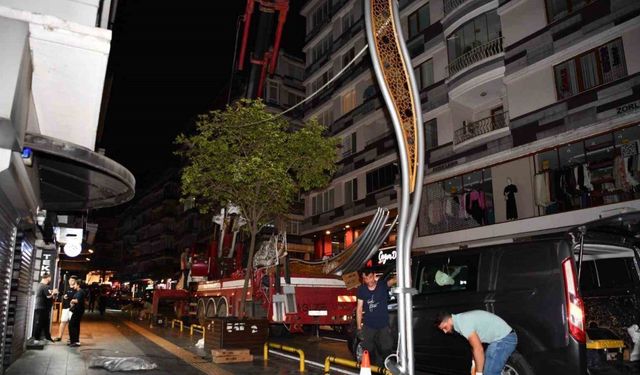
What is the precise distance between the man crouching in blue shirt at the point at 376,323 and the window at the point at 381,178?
18782mm

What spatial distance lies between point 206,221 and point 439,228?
36.1 m

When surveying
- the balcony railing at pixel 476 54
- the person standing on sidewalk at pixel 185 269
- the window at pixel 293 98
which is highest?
the window at pixel 293 98

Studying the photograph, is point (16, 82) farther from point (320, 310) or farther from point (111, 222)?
point (111, 222)

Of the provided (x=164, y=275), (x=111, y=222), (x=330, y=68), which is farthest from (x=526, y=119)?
(x=111, y=222)

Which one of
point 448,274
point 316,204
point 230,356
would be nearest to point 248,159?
point 230,356

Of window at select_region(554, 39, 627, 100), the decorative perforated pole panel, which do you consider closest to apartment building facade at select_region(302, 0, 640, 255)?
window at select_region(554, 39, 627, 100)

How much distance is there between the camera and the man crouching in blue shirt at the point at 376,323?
7.59 meters

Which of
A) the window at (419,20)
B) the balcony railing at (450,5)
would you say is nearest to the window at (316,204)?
the window at (419,20)

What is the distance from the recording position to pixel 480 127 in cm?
2214

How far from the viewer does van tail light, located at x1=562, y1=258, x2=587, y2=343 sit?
5.41 metres

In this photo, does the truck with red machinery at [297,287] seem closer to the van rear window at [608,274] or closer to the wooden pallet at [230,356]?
the wooden pallet at [230,356]

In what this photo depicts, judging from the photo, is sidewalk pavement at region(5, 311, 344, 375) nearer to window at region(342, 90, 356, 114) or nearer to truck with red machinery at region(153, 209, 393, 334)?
truck with red machinery at region(153, 209, 393, 334)

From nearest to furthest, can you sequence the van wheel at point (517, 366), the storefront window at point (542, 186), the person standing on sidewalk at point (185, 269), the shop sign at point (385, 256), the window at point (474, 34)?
the van wheel at point (517, 366), the storefront window at point (542, 186), the window at point (474, 34), the person standing on sidewalk at point (185, 269), the shop sign at point (385, 256)

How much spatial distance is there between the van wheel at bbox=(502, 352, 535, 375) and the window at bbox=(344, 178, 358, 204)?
23.8 metres
